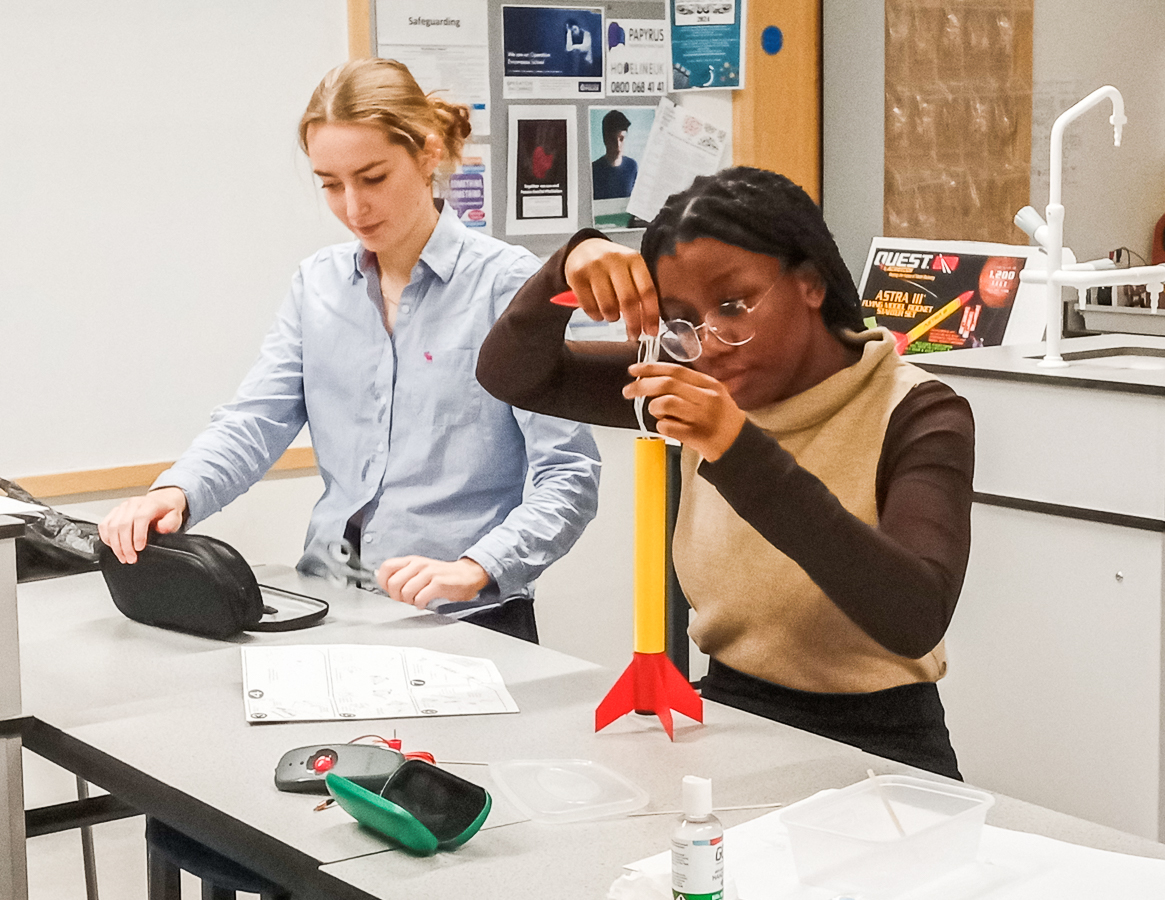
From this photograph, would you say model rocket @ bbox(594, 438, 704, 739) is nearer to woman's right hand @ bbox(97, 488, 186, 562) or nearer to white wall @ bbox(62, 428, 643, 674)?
woman's right hand @ bbox(97, 488, 186, 562)

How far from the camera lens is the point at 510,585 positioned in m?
1.84

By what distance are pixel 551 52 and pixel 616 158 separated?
32 cm

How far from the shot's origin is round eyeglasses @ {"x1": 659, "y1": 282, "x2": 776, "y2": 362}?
1421 mm

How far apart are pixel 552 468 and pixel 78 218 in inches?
51.4

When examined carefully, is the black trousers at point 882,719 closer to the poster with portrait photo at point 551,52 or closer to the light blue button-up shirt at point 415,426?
the light blue button-up shirt at point 415,426

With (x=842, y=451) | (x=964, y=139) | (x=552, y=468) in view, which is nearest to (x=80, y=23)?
(x=552, y=468)

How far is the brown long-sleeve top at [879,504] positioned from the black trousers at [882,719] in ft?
0.46

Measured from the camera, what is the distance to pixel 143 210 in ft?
9.22

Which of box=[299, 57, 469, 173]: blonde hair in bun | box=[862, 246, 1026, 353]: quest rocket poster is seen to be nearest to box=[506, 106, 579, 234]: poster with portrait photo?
box=[862, 246, 1026, 353]: quest rocket poster

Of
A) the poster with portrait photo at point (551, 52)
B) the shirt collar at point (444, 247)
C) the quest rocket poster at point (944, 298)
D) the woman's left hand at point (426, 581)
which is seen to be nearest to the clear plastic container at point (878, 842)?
the woman's left hand at point (426, 581)

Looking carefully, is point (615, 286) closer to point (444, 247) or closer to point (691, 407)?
point (691, 407)

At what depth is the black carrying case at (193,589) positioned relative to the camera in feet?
5.75

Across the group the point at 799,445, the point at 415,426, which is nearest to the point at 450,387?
the point at 415,426

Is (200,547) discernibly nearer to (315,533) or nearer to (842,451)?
(315,533)
